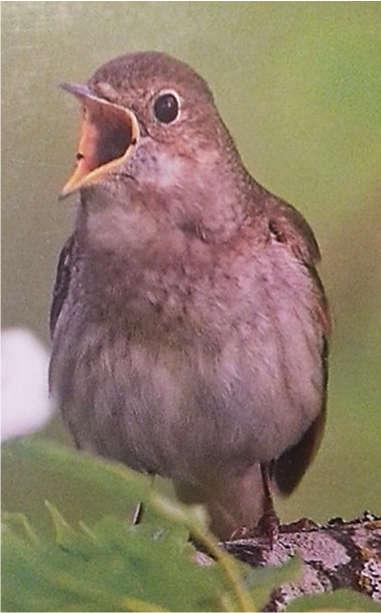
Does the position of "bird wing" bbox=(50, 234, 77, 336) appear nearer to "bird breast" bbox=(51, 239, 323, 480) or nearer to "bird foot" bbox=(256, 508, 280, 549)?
"bird breast" bbox=(51, 239, 323, 480)

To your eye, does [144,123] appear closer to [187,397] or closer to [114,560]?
[187,397]

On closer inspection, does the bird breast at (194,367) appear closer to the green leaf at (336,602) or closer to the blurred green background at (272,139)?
the blurred green background at (272,139)

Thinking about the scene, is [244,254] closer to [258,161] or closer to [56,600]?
[258,161]

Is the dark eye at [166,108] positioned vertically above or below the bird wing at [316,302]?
above

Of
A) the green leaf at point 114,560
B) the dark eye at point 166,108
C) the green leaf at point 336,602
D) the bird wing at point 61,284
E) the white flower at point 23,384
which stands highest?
the dark eye at point 166,108

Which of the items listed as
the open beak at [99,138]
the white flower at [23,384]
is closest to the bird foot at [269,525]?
the white flower at [23,384]

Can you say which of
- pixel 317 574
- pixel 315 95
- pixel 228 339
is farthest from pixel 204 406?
pixel 315 95

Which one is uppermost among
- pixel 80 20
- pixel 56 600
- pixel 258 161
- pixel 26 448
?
pixel 80 20

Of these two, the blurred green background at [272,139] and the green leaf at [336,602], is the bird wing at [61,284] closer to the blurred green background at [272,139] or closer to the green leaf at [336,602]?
the blurred green background at [272,139]

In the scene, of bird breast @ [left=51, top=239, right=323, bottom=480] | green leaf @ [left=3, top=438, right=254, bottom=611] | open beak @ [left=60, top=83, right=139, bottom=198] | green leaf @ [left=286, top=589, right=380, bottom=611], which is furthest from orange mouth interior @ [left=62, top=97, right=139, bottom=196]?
green leaf @ [left=286, top=589, right=380, bottom=611]
